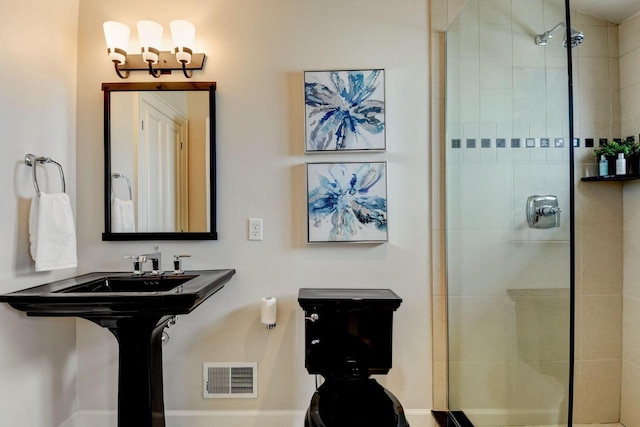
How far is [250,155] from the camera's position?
185 centimetres

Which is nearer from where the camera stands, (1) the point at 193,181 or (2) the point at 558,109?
(2) the point at 558,109

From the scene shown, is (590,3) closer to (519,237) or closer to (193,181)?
(519,237)

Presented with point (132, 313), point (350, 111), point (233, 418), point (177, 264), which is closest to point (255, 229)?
point (177, 264)

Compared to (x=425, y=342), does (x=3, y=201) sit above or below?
above

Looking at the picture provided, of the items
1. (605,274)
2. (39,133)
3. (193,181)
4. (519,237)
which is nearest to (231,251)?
(193,181)

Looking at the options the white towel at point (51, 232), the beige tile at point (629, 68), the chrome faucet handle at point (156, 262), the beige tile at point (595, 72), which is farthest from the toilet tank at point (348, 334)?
the beige tile at point (629, 68)

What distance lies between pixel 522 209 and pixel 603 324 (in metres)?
1.05

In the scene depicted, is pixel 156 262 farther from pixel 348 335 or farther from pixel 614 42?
pixel 614 42

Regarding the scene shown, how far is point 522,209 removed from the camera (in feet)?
4.29

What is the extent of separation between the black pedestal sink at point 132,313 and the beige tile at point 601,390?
6.52 ft

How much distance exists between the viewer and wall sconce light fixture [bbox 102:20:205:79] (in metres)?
1.72

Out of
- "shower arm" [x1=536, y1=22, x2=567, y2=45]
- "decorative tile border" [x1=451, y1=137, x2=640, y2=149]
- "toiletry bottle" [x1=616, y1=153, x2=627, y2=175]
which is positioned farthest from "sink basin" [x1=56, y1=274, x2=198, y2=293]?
"toiletry bottle" [x1=616, y1=153, x2=627, y2=175]

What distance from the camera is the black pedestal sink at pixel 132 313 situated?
1.31 metres

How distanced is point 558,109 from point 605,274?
3.88 feet
